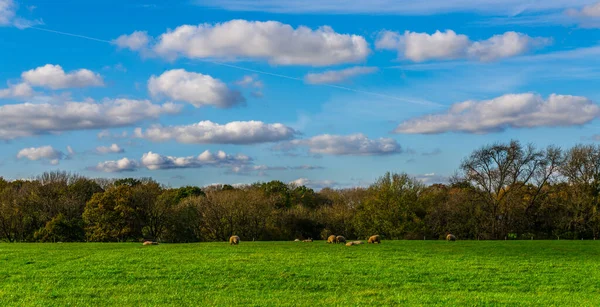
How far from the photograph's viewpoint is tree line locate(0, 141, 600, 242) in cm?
6881

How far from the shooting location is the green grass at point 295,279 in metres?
18.5

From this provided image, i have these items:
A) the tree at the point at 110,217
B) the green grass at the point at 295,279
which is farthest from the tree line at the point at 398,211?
the green grass at the point at 295,279

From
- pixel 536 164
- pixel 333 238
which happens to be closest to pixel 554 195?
pixel 536 164

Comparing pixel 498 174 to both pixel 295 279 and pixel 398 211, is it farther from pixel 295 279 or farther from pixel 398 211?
pixel 295 279

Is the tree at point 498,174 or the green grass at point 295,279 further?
the tree at point 498,174

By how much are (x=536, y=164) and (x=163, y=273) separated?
59.9m

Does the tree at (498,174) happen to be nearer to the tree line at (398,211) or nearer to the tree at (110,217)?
the tree line at (398,211)

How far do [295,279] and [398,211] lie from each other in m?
49.4

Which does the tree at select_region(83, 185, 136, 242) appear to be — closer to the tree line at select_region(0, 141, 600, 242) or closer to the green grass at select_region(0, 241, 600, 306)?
the tree line at select_region(0, 141, 600, 242)

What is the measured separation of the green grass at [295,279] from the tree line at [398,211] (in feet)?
123

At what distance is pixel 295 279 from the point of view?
22.8m

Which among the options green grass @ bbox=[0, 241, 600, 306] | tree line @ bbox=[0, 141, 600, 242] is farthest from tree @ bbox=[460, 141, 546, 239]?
green grass @ bbox=[0, 241, 600, 306]

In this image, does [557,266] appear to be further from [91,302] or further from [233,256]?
[91,302]

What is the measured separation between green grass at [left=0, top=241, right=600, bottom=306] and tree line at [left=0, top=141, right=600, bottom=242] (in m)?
37.4
